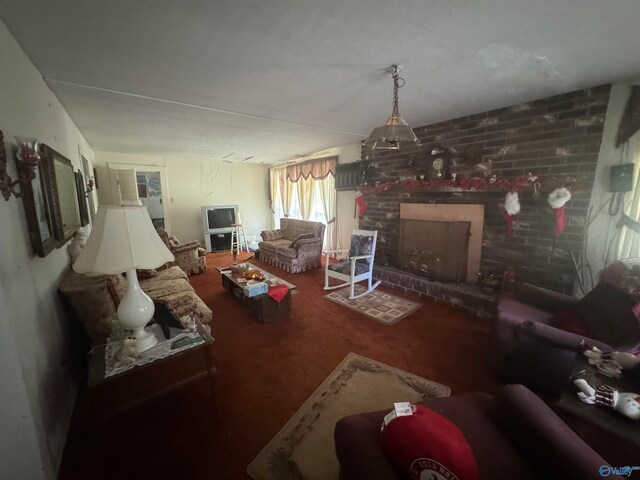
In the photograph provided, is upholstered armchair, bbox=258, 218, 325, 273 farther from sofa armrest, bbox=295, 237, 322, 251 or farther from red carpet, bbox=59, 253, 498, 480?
red carpet, bbox=59, 253, 498, 480

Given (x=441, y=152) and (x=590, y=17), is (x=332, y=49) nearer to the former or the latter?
(x=590, y=17)

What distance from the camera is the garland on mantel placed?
7.88 feet

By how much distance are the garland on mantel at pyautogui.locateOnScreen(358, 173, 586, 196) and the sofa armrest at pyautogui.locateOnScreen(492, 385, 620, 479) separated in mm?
2280

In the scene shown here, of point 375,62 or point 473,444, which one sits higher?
point 375,62

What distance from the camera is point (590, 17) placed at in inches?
51.8

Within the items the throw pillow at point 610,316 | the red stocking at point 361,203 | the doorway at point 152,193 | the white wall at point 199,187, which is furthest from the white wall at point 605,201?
the doorway at point 152,193

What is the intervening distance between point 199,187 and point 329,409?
587 cm

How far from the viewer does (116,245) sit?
1267 mm

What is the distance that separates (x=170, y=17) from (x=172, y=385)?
83.7 inches

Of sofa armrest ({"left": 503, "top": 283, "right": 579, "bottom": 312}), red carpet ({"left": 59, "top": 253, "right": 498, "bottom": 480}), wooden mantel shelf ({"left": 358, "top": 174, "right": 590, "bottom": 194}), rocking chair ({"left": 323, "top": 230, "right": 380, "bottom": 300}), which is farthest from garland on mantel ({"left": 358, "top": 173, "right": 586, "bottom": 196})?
red carpet ({"left": 59, "top": 253, "right": 498, "bottom": 480})

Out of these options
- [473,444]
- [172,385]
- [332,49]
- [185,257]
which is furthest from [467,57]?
[185,257]

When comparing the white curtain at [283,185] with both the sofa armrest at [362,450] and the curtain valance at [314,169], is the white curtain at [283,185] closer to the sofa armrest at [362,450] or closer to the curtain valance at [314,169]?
the curtain valance at [314,169]

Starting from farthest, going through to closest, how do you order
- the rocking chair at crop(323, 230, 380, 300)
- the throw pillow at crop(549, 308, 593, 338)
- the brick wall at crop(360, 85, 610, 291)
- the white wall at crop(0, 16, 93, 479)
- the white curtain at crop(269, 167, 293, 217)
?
the white curtain at crop(269, 167, 293, 217) < the rocking chair at crop(323, 230, 380, 300) < the brick wall at crop(360, 85, 610, 291) < the throw pillow at crop(549, 308, 593, 338) < the white wall at crop(0, 16, 93, 479)

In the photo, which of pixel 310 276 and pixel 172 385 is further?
pixel 310 276
